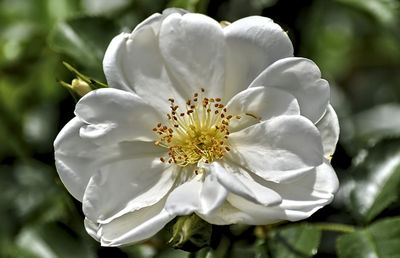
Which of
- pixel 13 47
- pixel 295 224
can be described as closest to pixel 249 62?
pixel 295 224

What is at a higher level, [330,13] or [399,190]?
[399,190]

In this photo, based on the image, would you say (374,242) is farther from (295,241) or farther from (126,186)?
(126,186)

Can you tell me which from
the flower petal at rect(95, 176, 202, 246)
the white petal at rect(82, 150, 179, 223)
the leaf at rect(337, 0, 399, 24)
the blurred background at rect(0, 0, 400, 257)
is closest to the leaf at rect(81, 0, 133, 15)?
the blurred background at rect(0, 0, 400, 257)

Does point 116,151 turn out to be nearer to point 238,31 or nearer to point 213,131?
point 213,131

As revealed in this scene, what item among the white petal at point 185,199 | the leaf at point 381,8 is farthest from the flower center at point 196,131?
the leaf at point 381,8

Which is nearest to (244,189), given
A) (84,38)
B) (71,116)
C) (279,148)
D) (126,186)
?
(279,148)
